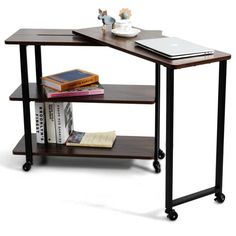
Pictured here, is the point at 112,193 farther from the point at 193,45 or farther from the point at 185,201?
the point at 193,45

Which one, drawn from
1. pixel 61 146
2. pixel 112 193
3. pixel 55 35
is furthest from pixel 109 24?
pixel 112 193

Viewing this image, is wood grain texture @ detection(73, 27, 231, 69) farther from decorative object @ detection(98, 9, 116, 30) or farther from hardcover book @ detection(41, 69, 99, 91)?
hardcover book @ detection(41, 69, 99, 91)

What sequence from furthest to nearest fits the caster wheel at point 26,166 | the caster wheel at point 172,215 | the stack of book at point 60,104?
the caster wheel at point 26,166 → the stack of book at point 60,104 → the caster wheel at point 172,215

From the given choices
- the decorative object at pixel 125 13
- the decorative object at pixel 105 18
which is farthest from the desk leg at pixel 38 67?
the decorative object at pixel 125 13

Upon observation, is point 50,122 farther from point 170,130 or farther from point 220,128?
point 220,128

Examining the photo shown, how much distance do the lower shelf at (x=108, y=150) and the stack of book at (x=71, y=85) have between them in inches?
16.5

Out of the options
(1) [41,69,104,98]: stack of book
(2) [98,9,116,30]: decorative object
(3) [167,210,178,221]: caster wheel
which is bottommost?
(3) [167,210,178,221]: caster wheel

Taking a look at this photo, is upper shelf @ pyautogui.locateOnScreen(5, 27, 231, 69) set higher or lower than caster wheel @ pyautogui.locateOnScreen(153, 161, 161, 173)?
higher

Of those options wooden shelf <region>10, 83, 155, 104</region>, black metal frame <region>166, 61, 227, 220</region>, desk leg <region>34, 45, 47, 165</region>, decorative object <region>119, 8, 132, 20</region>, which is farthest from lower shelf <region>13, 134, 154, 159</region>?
decorative object <region>119, 8, 132, 20</region>

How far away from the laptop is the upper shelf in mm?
30

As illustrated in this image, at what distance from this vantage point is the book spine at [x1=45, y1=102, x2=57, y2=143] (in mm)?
4805

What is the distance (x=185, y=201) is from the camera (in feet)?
13.6

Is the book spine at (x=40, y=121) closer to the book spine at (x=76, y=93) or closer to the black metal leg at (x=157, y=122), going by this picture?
the book spine at (x=76, y=93)

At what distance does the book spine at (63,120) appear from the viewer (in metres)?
4.80
